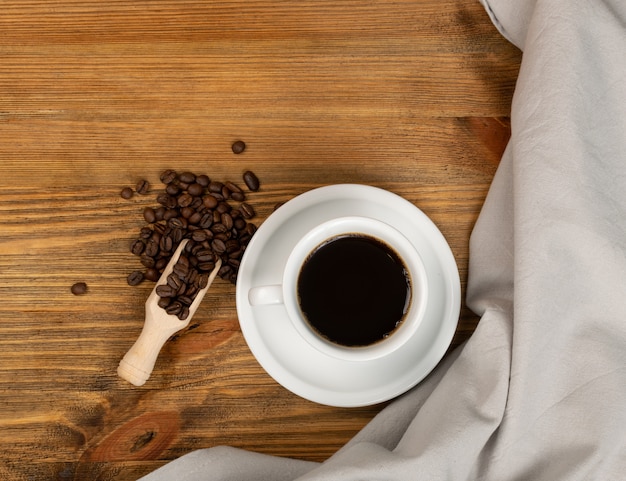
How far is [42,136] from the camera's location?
50.6 inches

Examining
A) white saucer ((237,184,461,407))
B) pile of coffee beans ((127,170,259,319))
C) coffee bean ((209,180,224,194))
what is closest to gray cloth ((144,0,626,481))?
white saucer ((237,184,461,407))

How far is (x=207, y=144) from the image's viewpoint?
4.17 ft

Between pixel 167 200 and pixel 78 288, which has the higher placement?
pixel 167 200

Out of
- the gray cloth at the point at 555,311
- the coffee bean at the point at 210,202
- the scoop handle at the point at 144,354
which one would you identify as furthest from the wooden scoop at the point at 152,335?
the gray cloth at the point at 555,311

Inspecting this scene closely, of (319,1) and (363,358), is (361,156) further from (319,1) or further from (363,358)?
(363,358)

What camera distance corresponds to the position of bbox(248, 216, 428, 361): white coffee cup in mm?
1054

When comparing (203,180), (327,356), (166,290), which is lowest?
(327,356)

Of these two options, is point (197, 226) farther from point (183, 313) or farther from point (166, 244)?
point (183, 313)

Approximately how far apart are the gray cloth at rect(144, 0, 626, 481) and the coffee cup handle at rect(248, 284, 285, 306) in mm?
302

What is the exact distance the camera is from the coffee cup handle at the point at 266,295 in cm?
106

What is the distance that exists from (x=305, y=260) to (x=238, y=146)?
290 mm

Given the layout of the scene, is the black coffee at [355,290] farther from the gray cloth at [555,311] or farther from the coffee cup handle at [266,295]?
the gray cloth at [555,311]

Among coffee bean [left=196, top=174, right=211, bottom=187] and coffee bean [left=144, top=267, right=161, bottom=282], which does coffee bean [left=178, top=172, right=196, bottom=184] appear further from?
coffee bean [left=144, top=267, right=161, bottom=282]

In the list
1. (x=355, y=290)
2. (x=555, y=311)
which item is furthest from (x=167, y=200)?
(x=555, y=311)
